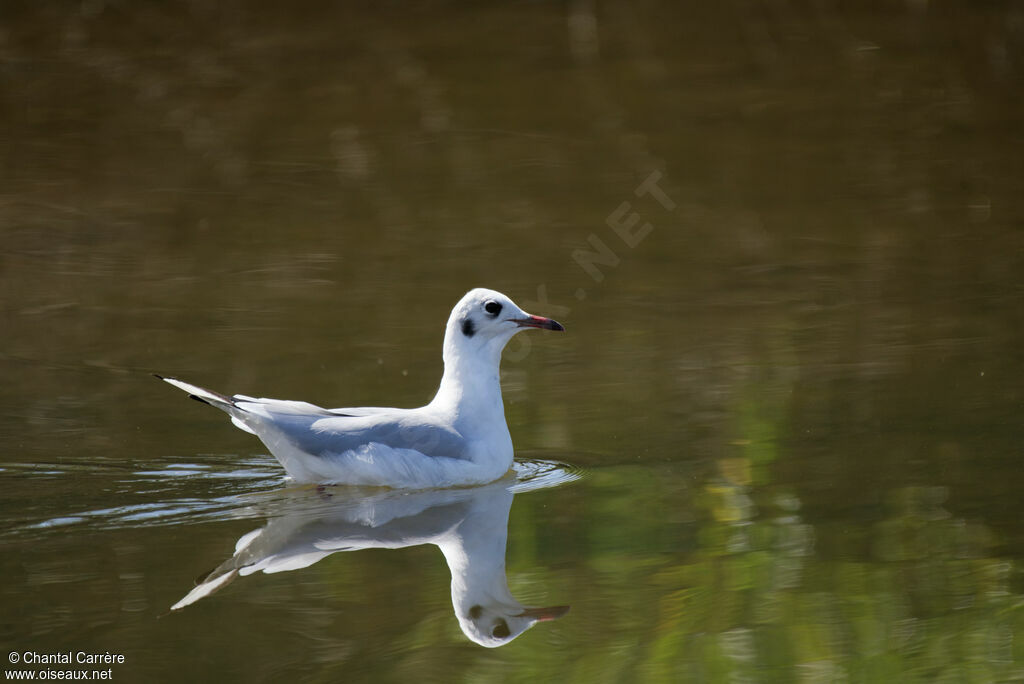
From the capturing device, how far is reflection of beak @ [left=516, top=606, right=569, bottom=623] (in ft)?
20.8

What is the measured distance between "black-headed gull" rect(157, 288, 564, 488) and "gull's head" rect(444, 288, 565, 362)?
1 cm

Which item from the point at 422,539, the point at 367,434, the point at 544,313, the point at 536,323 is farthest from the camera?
the point at 544,313

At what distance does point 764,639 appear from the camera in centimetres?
610

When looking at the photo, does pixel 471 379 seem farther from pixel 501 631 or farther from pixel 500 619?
pixel 501 631

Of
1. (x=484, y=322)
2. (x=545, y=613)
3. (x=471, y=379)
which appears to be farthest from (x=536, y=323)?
(x=545, y=613)

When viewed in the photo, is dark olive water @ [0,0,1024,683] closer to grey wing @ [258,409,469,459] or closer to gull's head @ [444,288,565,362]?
A: grey wing @ [258,409,469,459]

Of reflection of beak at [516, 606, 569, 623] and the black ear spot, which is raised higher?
reflection of beak at [516, 606, 569, 623]

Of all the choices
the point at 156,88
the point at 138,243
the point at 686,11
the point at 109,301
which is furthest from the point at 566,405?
the point at 686,11

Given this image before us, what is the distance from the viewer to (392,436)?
8125 mm

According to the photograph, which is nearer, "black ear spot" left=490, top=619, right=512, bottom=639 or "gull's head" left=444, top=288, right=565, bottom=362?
"black ear spot" left=490, top=619, right=512, bottom=639

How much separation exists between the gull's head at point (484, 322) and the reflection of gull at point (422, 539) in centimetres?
81

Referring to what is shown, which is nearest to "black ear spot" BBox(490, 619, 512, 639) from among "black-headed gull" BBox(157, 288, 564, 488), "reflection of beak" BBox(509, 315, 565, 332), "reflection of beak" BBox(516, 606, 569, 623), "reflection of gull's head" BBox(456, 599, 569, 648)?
"reflection of gull's head" BBox(456, 599, 569, 648)

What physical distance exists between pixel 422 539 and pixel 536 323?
1.59 meters

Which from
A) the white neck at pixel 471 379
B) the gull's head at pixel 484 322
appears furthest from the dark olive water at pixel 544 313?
the gull's head at pixel 484 322
